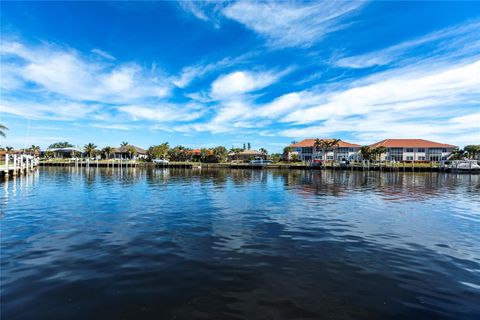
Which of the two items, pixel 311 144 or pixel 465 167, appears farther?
pixel 311 144

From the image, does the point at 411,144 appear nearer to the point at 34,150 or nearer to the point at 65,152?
the point at 65,152

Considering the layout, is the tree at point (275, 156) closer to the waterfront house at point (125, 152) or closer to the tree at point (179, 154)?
the tree at point (179, 154)

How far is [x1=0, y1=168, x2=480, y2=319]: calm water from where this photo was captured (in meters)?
Answer: 7.06

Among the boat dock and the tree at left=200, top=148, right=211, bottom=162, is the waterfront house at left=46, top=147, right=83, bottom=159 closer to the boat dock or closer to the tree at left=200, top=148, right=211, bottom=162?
the boat dock

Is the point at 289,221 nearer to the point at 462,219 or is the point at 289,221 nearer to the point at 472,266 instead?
the point at 472,266

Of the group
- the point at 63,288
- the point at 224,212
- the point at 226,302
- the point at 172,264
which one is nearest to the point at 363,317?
the point at 226,302

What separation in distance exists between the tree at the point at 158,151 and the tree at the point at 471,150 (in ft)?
402

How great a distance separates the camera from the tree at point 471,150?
102831mm

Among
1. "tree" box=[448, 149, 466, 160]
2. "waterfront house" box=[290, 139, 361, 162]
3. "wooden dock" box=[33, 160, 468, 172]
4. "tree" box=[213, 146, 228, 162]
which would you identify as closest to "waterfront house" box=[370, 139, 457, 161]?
"tree" box=[448, 149, 466, 160]

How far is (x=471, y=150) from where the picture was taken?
4067 inches

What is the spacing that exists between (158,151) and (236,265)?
372 ft

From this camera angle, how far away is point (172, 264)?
9.84m

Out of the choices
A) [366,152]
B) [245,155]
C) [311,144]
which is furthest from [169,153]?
[366,152]

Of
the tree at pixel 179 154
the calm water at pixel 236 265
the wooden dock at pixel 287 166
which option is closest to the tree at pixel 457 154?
the wooden dock at pixel 287 166
